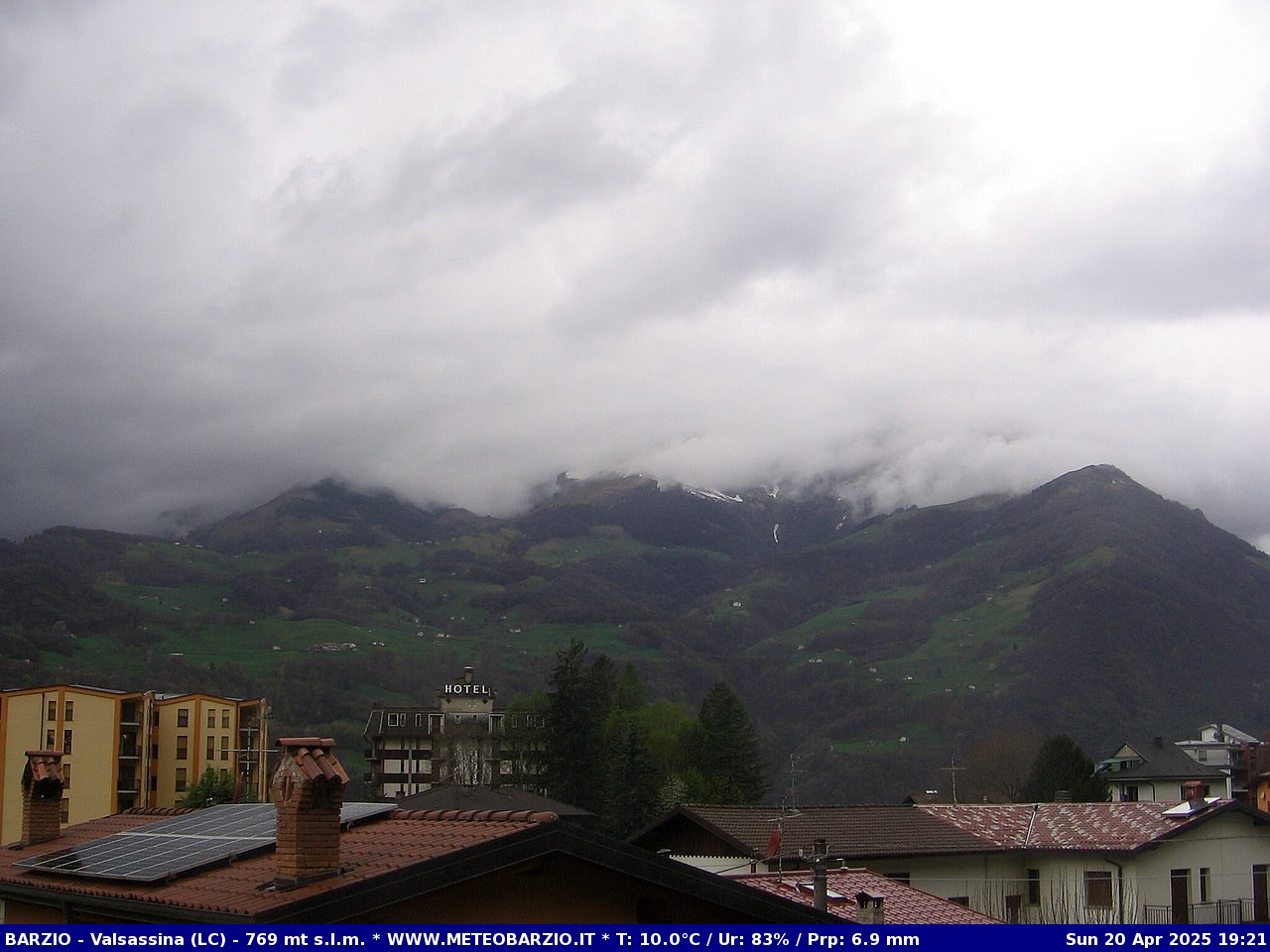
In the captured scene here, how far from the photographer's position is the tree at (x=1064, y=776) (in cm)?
7688

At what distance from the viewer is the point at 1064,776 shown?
77.9 m

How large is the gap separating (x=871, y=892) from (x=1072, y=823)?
58.4ft

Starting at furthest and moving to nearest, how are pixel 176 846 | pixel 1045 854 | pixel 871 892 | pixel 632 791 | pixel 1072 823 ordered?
pixel 632 791 < pixel 1072 823 < pixel 1045 854 < pixel 871 892 < pixel 176 846

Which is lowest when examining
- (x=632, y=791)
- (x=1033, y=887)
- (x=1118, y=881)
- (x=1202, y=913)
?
(x=632, y=791)

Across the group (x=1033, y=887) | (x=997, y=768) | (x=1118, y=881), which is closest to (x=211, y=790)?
(x=1033, y=887)

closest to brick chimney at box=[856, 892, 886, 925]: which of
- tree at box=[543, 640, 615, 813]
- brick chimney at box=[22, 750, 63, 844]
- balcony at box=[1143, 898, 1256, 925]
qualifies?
brick chimney at box=[22, 750, 63, 844]

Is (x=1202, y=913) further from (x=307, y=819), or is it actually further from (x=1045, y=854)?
(x=307, y=819)

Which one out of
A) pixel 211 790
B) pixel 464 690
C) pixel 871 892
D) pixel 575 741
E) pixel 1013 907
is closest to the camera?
pixel 871 892

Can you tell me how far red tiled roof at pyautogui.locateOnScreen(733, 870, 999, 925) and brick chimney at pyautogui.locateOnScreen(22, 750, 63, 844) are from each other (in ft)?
38.9

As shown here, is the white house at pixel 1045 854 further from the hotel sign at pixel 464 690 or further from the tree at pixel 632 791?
the hotel sign at pixel 464 690

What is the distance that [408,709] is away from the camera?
131 m

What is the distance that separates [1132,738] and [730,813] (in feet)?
446

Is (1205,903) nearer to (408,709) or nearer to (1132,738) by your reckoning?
(408,709)

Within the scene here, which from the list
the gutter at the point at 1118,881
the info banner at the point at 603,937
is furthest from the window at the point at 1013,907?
the info banner at the point at 603,937
